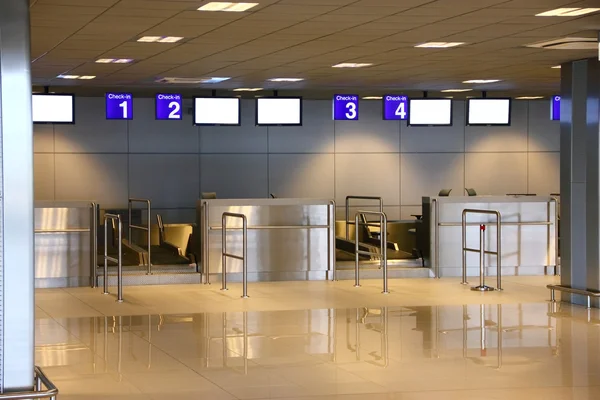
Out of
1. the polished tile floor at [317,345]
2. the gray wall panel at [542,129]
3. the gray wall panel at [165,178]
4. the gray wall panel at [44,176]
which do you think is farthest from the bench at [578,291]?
the gray wall panel at [44,176]

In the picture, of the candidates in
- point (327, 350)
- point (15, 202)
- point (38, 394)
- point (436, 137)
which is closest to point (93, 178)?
point (436, 137)

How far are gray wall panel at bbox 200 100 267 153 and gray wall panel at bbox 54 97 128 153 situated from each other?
5.46 feet

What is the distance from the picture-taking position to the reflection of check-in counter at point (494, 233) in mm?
15719

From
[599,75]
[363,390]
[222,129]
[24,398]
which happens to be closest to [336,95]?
[222,129]

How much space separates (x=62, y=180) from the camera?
19.2 meters

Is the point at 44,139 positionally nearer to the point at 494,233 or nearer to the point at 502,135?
the point at 494,233

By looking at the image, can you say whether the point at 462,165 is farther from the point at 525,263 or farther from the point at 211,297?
the point at 211,297

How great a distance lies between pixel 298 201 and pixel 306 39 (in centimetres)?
494

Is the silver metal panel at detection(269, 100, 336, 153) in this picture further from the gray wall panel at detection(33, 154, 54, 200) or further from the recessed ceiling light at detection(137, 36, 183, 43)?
the recessed ceiling light at detection(137, 36, 183, 43)

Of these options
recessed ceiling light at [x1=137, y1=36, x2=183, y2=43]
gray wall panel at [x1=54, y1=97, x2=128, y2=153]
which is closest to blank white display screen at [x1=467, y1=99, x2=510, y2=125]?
gray wall panel at [x1=54, y1=97, x2=128, y2=153]

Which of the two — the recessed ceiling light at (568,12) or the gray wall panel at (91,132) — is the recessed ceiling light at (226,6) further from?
the gray wall panel at (91,132)

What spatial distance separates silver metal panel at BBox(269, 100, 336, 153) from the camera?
20469 mm

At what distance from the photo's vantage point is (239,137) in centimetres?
2025

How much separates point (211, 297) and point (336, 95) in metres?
5.70
